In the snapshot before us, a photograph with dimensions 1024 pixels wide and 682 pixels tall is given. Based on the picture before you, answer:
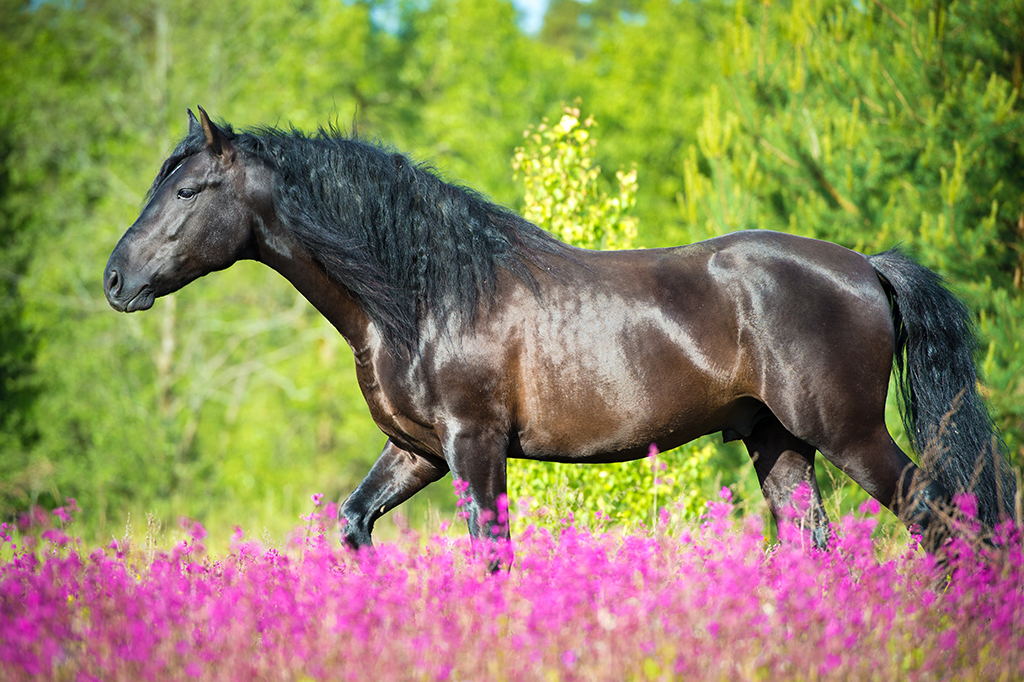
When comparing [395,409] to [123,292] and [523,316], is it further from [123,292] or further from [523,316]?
[123,292]

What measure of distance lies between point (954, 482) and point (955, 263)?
14.1ft

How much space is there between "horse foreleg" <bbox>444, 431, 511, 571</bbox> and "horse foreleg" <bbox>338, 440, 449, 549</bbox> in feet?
1.61

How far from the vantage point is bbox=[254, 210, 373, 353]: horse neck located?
4148mm

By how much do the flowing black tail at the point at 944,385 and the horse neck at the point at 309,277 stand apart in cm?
266

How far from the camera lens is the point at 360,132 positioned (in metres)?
10.5

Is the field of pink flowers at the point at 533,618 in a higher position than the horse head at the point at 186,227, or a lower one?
lower

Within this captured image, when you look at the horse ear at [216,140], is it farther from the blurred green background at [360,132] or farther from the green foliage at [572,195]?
the blurred green background at [360,132]

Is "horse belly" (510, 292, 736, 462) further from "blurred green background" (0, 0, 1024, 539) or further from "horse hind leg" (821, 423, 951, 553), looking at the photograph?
"blurred green background" (0, 0, 1024, 539)

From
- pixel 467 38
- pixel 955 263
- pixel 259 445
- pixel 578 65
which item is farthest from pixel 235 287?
pixel 955 263

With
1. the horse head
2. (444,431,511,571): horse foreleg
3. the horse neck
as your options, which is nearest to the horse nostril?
the horse head

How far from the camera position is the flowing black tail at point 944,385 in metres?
4.23

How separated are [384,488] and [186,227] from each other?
163cm

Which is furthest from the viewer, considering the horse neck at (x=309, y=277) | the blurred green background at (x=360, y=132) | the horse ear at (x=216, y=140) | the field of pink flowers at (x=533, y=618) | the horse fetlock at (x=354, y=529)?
the blurred green background at (x=360, y=132)

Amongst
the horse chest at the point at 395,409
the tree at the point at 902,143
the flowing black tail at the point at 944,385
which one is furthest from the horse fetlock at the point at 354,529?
the tree at the point at 902,143
